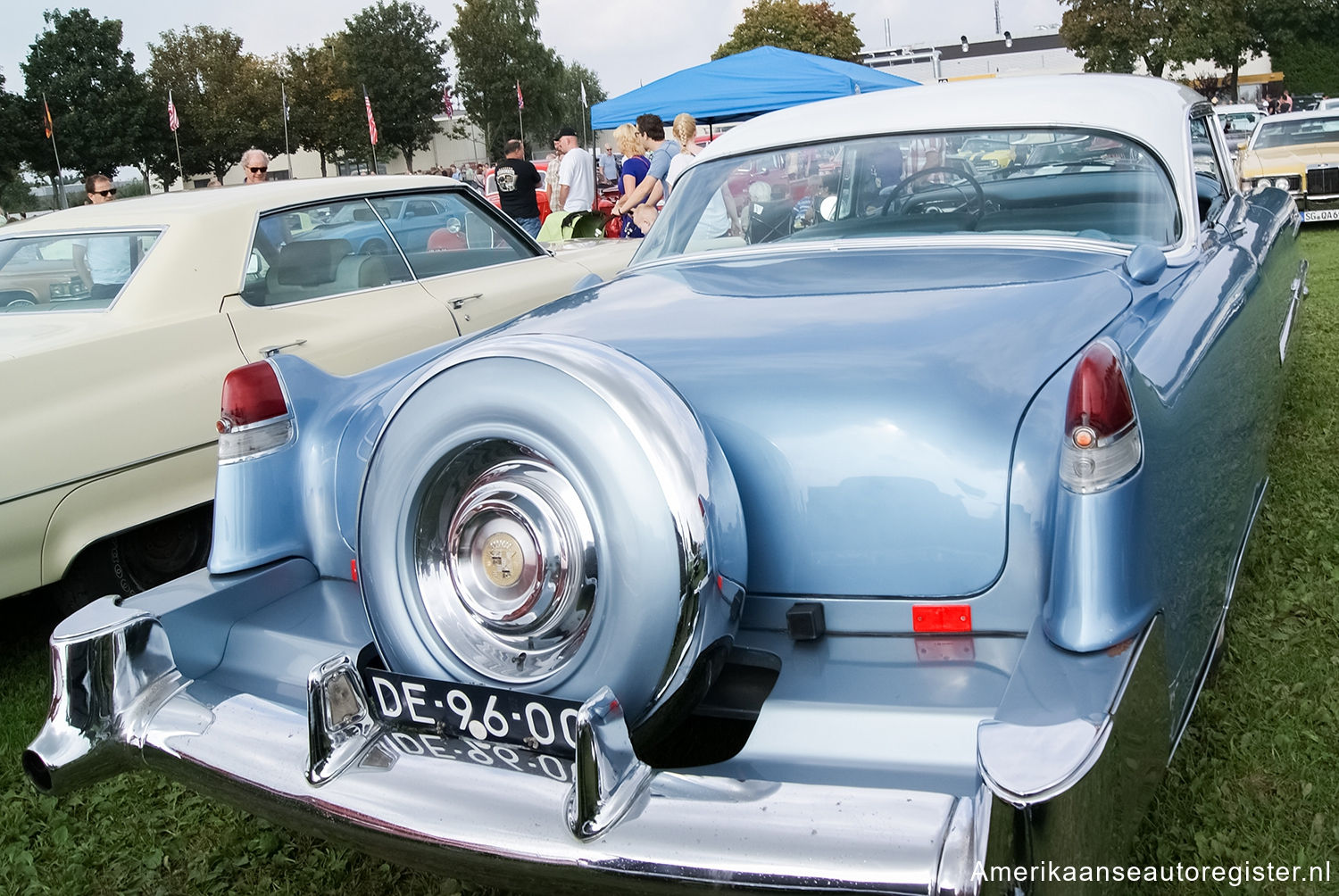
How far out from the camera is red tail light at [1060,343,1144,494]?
1.68 meters

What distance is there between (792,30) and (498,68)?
65.0ft

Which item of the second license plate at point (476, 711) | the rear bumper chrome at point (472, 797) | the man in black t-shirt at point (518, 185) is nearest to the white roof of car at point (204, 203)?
the rear bumper chrome at point (472, 797)

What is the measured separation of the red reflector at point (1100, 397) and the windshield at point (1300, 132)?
14.3 metres

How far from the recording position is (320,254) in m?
4.54

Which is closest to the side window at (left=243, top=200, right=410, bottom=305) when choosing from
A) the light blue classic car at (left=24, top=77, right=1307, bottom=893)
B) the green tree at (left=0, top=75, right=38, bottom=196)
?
the light blue classic car at (left=24, top=77, right=1307, bottom=893)

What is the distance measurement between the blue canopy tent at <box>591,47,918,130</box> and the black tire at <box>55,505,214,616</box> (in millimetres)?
9506

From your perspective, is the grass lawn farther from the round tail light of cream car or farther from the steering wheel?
the steering wheel

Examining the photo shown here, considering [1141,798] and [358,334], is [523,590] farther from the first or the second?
[358,334]

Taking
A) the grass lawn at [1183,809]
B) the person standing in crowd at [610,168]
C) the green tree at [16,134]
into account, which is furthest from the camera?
the green tree at [16,134]

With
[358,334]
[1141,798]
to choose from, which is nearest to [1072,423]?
[1141,798]

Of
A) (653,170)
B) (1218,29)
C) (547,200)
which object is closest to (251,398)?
(653,170)

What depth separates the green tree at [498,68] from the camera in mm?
67312

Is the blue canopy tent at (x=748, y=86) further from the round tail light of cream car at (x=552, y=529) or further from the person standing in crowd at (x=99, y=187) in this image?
the round tail light of cream car at (x=552, y=529)

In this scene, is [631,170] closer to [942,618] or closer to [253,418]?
[253,418]
